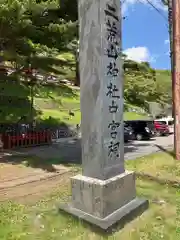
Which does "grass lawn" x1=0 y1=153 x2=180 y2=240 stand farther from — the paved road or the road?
the road

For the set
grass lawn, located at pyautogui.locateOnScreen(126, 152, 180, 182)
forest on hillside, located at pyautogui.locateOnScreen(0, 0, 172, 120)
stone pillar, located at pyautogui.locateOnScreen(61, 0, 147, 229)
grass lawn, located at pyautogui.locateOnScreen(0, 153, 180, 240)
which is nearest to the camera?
grass lawn, located at pyautogui.locateOnScreen(0, 153, 180, 240)

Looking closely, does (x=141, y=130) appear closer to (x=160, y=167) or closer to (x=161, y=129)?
(x=161, y=129)

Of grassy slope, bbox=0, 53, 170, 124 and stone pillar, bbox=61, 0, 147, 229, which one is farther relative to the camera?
grassy slope, bbox=0, 53, 170, 124

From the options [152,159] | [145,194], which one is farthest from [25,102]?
[145,194]

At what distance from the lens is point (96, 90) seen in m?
5.70

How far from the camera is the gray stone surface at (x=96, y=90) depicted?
Result: 5648 mm

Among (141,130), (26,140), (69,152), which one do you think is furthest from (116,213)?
(141,130)

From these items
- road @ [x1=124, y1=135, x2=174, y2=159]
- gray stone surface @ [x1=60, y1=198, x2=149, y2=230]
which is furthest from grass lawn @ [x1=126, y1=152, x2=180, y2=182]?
gray stone surface @ [x1=60, y1=198, x2=149, y2=230]

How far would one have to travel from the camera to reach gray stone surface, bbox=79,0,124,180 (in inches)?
222

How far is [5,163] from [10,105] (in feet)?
9.60

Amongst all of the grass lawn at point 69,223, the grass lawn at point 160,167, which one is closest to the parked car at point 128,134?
the grass lawn at point 160,167

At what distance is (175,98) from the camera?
11875 millimetres

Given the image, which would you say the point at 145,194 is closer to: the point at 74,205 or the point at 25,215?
the point at 74,205

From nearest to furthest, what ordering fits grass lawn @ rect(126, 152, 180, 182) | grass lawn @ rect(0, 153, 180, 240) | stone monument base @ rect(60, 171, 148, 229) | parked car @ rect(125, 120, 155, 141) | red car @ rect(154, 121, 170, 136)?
grass lawn @ rect(0, 153, 180, 240) → stone monument base @ rect(60, 171, 148, 229) → grass lawn @ rect(126, 152, 180, 182) → parked car @ rect(125, 120, 155, 141) → red car @ rect(154, 121, 170, 136)
